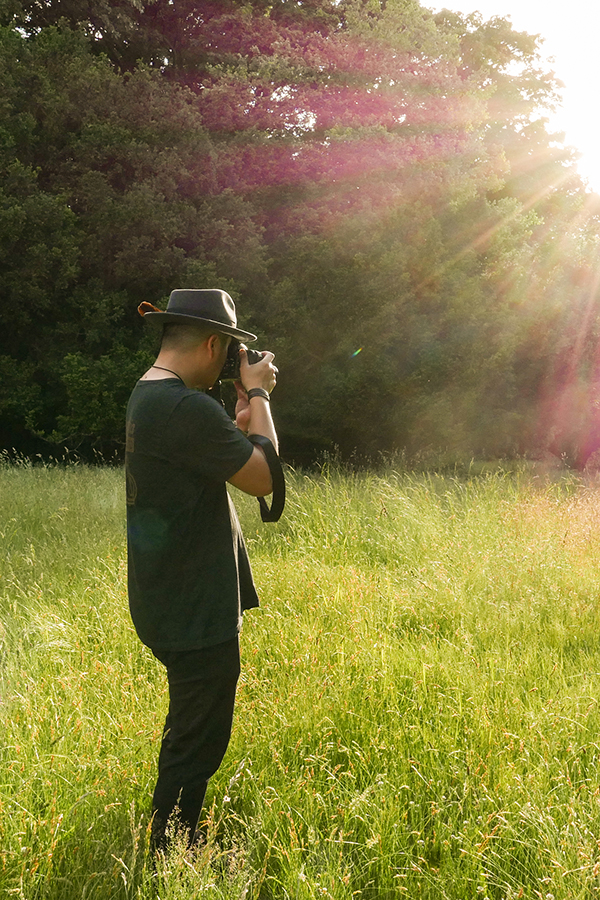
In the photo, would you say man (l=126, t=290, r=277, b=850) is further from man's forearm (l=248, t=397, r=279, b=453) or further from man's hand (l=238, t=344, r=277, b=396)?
man's hand (l=238, t=344, r=277, b=396)

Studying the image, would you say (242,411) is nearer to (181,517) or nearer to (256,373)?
(256,373)

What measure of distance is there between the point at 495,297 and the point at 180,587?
14.3m

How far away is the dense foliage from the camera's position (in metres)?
14.4

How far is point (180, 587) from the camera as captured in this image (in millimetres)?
2189

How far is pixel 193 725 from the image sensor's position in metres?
2.16

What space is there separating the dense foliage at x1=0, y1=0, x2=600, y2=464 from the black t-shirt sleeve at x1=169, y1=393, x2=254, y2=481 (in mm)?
12540

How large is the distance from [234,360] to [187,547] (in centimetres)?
73

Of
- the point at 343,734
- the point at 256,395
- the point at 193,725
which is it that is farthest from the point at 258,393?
the point at 343,734

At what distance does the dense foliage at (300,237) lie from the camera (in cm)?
1445

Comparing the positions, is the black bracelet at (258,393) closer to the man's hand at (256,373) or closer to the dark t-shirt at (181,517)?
the man's hand at (256,373)

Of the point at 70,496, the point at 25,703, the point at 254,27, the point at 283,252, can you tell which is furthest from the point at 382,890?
the point at 254,27

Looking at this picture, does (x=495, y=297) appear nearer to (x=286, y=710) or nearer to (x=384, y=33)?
(x=384, y=33)

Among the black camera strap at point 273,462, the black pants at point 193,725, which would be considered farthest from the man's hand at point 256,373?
the black pants at point 193,725

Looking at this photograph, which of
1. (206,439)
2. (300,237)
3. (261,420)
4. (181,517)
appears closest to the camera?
(206,439)
